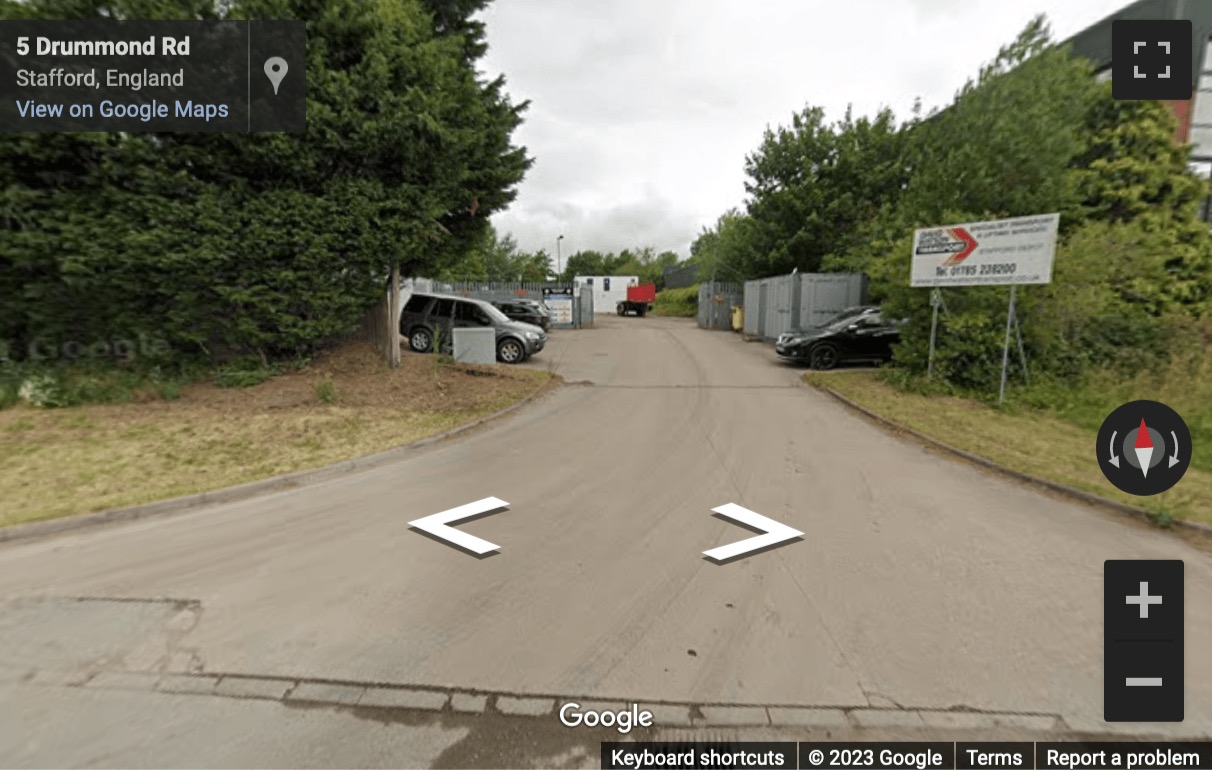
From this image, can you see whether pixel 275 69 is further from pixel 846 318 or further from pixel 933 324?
pixel 846 318

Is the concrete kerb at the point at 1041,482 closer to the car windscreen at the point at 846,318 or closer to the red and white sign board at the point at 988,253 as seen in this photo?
the red and white sign board at the point at 988,253

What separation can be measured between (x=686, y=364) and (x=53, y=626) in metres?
12.8

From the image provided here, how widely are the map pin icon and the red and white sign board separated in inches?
454

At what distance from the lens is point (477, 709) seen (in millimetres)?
2430

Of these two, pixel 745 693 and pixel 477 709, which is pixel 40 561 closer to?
pixel 477 709

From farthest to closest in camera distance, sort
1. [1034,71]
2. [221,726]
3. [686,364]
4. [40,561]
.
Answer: [686,364]
[1034,71]
[40,561]
[221,726]

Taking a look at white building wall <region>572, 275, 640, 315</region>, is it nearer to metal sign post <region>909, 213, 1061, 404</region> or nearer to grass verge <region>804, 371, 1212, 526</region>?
grass verge <region>804, 371, 1212, 526</region>

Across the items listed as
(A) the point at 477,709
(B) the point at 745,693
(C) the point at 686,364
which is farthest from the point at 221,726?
(C) the point at 686,364

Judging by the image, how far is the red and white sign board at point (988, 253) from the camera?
8.22m

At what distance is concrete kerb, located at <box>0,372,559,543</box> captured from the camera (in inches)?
168

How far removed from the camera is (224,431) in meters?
7.02

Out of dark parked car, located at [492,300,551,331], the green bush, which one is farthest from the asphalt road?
the green bush

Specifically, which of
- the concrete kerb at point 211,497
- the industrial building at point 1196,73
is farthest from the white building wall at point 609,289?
the concrete kerb at point 211,497
